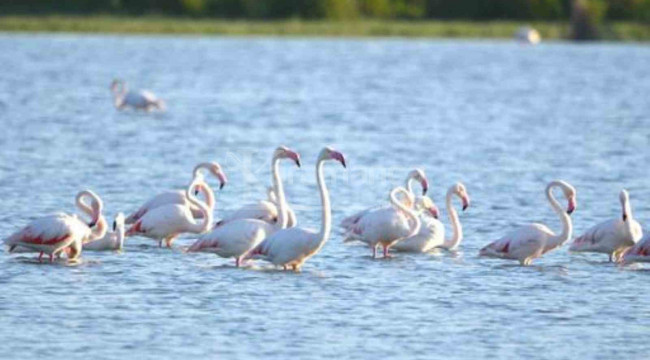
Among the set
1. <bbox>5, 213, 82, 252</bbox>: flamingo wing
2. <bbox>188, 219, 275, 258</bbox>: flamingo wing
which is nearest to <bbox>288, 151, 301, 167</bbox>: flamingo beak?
<bbox>188, 219, 275, 258</bbox>: flamingo wing

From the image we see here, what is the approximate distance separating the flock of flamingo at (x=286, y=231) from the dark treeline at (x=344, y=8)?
1890 inches

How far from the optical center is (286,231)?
13.5 m

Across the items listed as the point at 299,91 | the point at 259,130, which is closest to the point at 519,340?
the point at 259,130

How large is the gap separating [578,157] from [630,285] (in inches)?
433

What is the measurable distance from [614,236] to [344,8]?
5080 cm

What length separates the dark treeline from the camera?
206 feet

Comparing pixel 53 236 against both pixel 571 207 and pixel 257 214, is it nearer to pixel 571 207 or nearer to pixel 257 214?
pixel 257 214

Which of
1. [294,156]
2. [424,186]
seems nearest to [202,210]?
[294,156]

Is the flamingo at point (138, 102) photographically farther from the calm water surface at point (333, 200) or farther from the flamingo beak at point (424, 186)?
the flamingo beak at point (424, 186)

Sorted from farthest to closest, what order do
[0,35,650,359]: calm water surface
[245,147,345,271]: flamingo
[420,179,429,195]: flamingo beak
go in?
[420,179,429,195]: flamingo beak
[245,147,345,271]: flamingo
[0,35,650,359]: calm water surface

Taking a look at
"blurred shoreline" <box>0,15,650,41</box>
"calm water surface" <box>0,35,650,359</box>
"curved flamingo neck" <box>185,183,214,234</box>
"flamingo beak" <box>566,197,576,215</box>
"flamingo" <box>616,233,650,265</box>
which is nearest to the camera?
"calm water surface" <box>0,35,650,359</box>

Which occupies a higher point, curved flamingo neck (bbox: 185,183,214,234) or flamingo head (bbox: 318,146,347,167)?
flamingo head (bbox: 318,146,347,167)

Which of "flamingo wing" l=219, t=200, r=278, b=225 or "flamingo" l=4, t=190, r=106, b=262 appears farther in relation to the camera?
"flamingo wing" l=219, t=200, r=278, b=225

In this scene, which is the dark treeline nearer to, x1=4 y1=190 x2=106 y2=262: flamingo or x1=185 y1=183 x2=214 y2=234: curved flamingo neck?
x1=185 y1=183 x2=214 y2=234: curved flamingo neck
